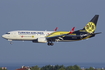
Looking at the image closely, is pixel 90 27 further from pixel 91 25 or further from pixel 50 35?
pixel 50 35

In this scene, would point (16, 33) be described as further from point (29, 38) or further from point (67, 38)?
point (67, 38)

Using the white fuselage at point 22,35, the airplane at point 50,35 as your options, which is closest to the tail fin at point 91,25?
the airplane at point 50,35

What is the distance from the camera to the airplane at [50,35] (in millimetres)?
123875

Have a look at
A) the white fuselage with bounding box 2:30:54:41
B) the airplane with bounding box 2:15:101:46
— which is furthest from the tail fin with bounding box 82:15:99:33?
the white fuselage with bounding box 2:30:54:41

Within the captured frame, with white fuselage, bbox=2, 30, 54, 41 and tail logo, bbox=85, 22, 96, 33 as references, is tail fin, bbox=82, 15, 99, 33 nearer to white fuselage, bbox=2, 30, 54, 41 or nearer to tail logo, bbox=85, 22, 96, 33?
tail logo, bbox=85, 22, 96, 33

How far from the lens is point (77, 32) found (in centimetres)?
13088

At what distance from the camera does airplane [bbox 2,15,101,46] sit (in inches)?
4877

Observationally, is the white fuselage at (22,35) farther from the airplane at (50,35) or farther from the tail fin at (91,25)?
→ the tail fin at (91,25)

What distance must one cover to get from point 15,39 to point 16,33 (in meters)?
2.01

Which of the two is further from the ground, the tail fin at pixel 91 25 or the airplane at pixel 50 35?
the tail fin at pixel 91 25

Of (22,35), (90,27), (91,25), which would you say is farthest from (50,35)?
(91,25)

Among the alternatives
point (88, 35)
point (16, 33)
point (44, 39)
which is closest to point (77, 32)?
point (88, 35)

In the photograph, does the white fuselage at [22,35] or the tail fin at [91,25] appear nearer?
the white fuselage at [22,35]

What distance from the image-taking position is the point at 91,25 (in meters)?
137
